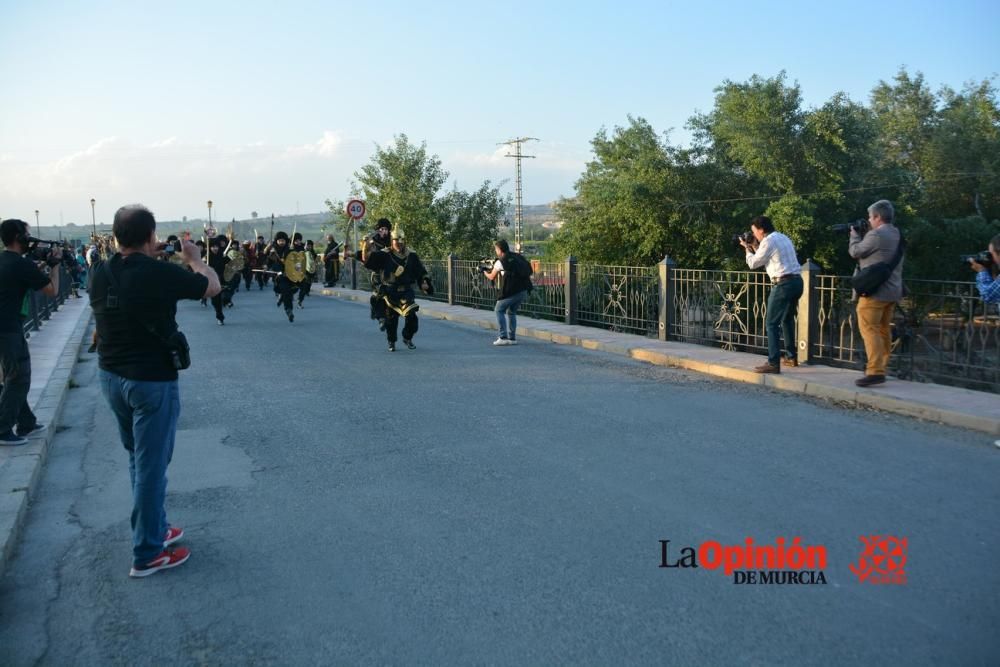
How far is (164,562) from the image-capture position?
4.35m

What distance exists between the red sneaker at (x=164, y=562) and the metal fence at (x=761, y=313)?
7.84m

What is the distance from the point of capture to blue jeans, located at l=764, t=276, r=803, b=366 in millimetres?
9539

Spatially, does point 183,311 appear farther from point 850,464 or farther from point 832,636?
point 832,636

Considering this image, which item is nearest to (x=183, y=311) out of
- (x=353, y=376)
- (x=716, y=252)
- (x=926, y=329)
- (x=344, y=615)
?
(x=353, y=376)

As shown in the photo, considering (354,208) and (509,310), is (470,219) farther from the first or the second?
(509,310)

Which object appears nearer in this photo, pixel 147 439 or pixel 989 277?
pixel 147 439

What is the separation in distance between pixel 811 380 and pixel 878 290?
1305mm

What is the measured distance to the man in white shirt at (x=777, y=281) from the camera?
31.4 ft

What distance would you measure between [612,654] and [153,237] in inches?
120

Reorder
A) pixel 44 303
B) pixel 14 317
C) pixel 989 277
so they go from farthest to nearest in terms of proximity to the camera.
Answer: pixel 44 303, pixel 989 277, pixel 14 317

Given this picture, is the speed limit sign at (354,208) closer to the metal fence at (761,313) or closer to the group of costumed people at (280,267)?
the group of costumed people at (280,267)

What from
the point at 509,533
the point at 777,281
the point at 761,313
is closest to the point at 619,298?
the point at 761,313

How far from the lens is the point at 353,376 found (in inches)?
412

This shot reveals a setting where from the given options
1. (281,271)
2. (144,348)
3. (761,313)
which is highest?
(281,271)
